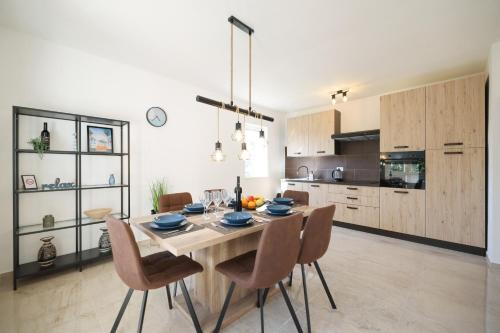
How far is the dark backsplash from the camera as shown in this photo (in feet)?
13.1

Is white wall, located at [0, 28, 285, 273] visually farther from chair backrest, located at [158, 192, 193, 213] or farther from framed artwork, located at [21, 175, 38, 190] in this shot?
chair backrest, located at [158, 192, 193, 213]

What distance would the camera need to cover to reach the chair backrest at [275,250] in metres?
1.22

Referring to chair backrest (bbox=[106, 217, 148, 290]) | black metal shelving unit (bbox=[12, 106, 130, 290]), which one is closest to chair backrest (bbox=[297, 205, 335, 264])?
chair backrest (bbox=[106, 217, 148, 290])

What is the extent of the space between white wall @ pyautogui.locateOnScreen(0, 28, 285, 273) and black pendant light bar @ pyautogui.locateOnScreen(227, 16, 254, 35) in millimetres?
1731

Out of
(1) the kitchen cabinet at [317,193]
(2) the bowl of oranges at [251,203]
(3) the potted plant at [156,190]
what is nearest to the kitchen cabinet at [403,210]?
(1) the kitchen cabinet at [317,193]

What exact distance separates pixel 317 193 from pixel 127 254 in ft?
12.1

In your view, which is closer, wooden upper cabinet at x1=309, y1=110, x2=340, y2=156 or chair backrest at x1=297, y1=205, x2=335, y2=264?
chair backrest at x1=297, y1=205, x2=335, y2=264

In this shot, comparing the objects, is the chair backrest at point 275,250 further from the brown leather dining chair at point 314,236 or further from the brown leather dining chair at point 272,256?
the brown leather dining chair at point 314,236

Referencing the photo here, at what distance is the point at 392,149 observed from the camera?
336cm

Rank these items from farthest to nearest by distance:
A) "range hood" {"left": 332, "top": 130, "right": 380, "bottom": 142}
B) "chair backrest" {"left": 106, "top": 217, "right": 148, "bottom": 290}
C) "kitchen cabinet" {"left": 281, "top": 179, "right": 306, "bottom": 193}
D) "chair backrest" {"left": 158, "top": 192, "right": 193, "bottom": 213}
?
1. "kitchen cabinet" {"left": 281, "top": 179, "right": 306, "bottom": 193}
2. "range hood" {"left": 332, "top": 130, "right": 380, "bottom": 142}
3. "chair backrest" {"left": 158, "top": 192, "right": 193, "bottom": 213}
4. "chair backrest" {"left": 106, "top": 217, "right": 148, "bottom": 290}

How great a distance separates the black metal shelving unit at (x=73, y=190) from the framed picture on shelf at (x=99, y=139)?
0.27ft

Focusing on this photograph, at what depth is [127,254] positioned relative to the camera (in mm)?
1203

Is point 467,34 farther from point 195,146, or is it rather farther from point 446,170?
point 195,146

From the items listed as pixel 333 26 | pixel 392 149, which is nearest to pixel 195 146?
pixel 333 26
